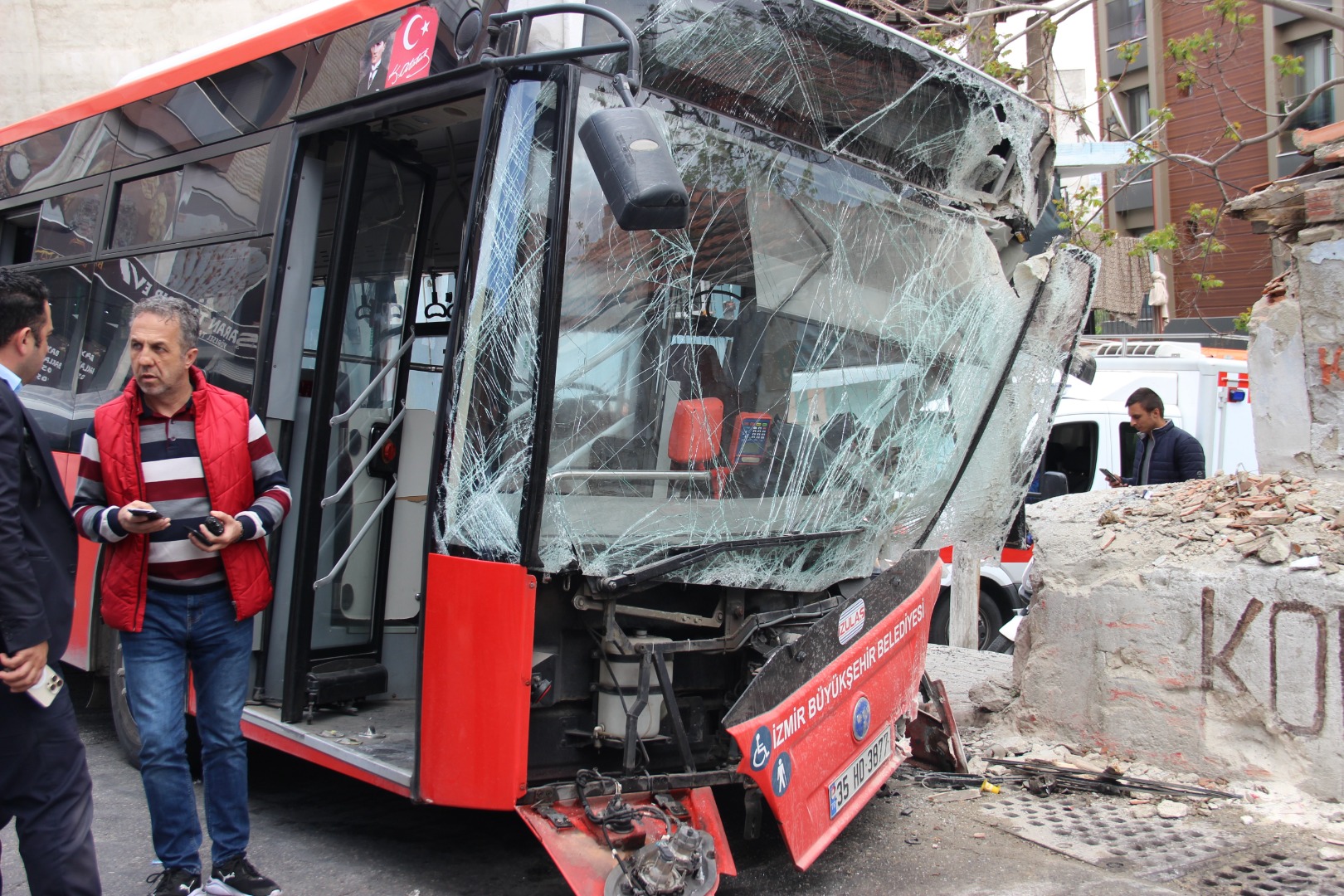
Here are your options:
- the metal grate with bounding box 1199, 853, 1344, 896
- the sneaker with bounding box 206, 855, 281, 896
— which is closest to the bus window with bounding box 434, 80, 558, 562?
the sneaker with bounding box 206, 855, 281, 896

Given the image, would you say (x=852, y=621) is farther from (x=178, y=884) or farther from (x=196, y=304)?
(x=196, y=304)

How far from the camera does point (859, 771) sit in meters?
3.74

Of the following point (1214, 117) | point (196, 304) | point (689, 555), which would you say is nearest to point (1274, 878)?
point (689, 555)

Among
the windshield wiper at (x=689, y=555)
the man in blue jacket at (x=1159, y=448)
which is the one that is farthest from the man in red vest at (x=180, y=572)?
the man in blue jacket at (x=1159, y=448)

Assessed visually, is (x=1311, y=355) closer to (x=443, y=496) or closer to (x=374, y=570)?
(x=443, y=496)

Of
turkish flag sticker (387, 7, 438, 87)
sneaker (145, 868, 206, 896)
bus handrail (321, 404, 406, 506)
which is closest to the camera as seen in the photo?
sneaker (145, 868, 206, 896)

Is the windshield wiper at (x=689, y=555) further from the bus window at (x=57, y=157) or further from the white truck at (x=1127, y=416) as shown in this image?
the white truck at (x=1127, y=416)

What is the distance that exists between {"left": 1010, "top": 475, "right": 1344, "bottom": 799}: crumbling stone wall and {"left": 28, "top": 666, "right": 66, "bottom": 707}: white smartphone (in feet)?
13.1

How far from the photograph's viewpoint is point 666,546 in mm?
3297

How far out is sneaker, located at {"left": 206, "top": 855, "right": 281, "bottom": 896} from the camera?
10.8 feet

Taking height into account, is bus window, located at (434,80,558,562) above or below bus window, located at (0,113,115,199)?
below

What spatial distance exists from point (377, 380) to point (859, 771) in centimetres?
251

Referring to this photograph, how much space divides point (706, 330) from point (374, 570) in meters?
2.11

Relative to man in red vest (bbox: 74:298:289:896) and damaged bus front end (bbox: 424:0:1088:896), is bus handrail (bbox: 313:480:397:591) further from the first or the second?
damaged bus front end (bbox: 424:0:1088:896)
